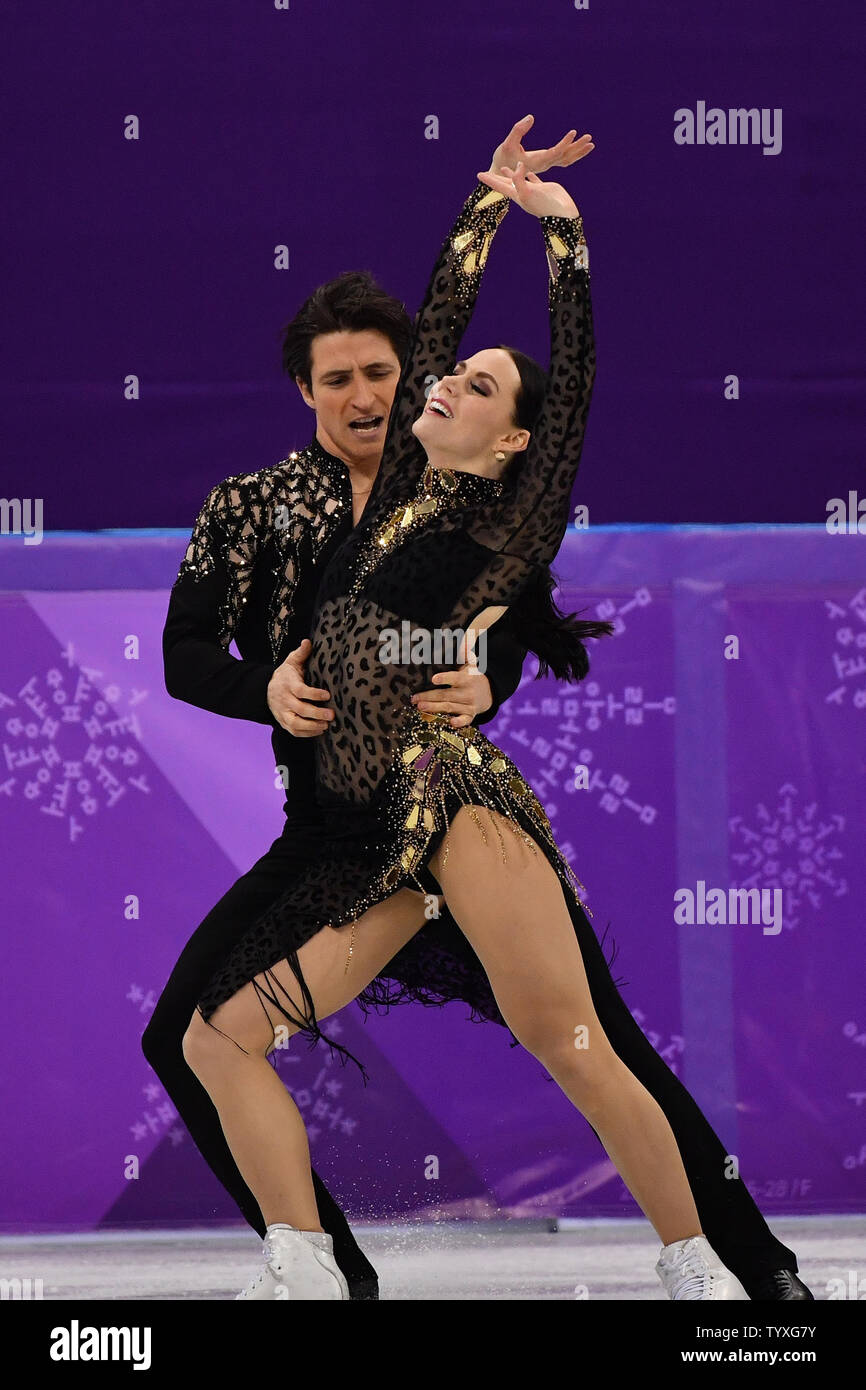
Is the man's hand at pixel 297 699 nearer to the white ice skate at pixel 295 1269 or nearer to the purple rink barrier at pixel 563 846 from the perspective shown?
the white ice skate at pixel 295 1269

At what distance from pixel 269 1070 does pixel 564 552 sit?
1659 millimetres

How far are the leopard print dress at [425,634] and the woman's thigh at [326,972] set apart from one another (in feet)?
0.04

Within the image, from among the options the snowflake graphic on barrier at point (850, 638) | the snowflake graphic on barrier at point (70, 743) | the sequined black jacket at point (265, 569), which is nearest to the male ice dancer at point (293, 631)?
the sequined black jacket at point (265, 569)

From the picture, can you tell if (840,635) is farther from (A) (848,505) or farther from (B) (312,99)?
(B) (312,99)

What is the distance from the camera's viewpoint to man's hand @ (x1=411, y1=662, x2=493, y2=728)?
7.80ft

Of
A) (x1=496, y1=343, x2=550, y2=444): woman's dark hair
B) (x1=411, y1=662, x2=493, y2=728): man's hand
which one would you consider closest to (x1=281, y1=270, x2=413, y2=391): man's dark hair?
(x1=496, y1=343, x2=550, y2=444): woman's dark hair

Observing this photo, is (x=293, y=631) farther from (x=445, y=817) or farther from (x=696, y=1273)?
Result: (x=696, y=1273)

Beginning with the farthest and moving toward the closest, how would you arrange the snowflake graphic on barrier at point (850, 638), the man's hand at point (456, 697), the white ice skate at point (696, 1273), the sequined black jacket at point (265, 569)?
the snowflake graphic on barrier at point (850, 638), the sequined black jacket at point (265, 569), the man's hand at point (456, 697), the white ice skate at point (696, 1273)

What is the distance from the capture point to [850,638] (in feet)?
12.3

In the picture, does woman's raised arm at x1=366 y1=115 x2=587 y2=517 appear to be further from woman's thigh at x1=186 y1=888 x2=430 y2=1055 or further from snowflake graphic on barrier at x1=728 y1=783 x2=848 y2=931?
snowflake graphic on barrier at x1=728 y1=783 x2=848 y2=931

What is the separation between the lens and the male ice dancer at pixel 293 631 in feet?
8.09

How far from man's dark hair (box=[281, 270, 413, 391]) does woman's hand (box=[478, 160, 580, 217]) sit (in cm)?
39

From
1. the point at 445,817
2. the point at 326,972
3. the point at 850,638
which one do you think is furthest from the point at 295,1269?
the point at 850,638
